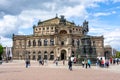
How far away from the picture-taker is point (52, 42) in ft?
413

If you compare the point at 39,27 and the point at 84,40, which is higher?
the point at 39,27

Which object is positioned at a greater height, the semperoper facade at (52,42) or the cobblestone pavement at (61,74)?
the semperoper facade at (52,42)

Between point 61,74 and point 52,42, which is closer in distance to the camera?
point 61,74

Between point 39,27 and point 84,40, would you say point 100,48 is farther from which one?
point 84,40

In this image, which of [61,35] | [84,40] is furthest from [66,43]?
[84,40]

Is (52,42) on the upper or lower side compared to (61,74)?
upper

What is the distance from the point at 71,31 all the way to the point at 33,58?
21850 mm

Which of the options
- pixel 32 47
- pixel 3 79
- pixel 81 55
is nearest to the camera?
pixel 3 79

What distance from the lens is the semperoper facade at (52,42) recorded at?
12175 centimetres

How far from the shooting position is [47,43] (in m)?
127

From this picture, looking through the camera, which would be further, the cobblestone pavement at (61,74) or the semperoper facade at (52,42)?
the semperoper facade at (52,42)

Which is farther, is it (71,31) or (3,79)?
(71,31)

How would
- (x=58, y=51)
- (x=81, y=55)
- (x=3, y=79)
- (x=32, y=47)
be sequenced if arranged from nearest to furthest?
(x=3, y=79)
(x=81, y=55)
(x=58, y=51)
(x=32, y=47)

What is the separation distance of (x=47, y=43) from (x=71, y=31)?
12814mm
